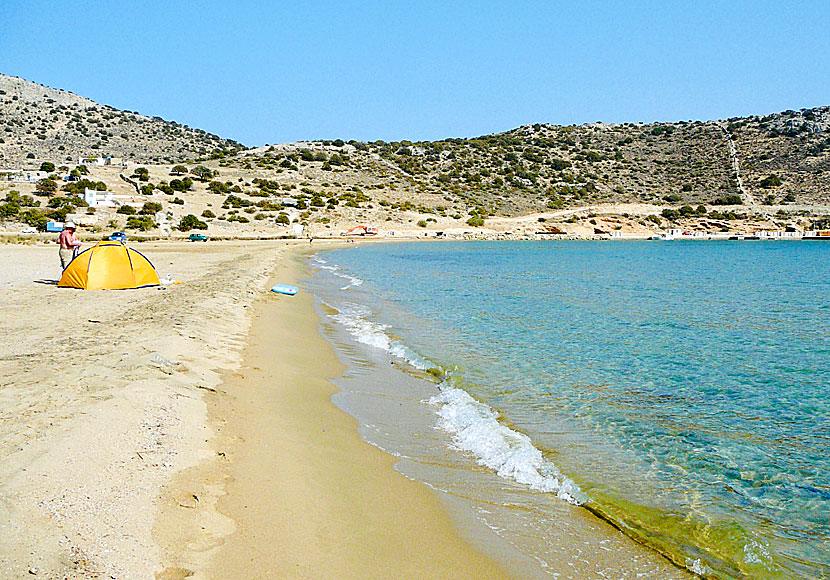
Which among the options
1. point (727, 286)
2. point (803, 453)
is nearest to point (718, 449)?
point (803, 453)

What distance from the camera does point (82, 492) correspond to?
430 cm

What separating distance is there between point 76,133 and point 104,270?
101m

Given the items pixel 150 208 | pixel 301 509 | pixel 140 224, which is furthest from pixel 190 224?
pixel 301 509

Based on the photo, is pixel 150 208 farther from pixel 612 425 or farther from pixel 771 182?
pixel 771 182

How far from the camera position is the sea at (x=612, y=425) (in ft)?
15.8

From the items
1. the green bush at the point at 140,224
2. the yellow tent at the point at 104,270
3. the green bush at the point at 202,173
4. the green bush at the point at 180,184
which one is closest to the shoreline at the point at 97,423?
the yellow tent at the point at 104,270

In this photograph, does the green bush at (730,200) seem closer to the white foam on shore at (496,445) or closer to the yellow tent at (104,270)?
the yellow tent at (104,270)

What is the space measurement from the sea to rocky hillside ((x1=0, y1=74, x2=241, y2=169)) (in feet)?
272

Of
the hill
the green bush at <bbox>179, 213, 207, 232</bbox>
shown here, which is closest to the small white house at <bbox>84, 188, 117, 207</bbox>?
the hill

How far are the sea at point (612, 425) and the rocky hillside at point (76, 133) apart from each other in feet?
272

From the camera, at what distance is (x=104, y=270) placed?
666 inches

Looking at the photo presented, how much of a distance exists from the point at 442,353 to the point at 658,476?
5.89m

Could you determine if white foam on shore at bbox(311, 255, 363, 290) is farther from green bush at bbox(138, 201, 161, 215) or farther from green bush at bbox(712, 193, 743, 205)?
green bush at bbox(712, 193, 743, 205)

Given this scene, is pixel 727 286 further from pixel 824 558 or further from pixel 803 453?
pixel 824 558
